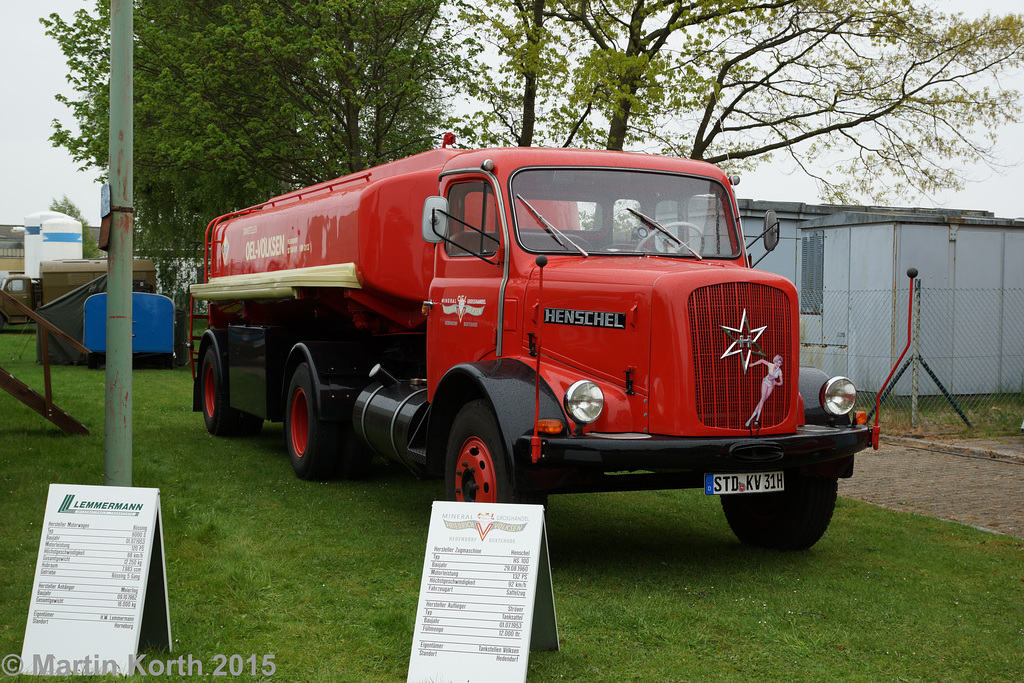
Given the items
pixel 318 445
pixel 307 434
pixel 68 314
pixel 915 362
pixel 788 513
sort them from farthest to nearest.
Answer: pixel 68 314 → pixel 915 362 → pixel 307 434 → pixel 318 445 → pixel 788 513

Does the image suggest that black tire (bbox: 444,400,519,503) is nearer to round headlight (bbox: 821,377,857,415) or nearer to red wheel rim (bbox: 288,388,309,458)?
round headlight (bbox: 821,377,857,415)

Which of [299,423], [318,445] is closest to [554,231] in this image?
[318,445]

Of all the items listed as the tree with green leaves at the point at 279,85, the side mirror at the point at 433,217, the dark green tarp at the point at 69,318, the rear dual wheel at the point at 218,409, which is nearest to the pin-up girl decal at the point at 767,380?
the side mirror at the point at 433,217

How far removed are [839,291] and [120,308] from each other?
40.7ft

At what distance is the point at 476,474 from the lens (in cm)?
622

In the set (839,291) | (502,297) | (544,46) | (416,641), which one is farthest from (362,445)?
(544,46)

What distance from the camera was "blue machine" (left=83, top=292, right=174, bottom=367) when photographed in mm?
21344

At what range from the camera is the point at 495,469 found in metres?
5.97

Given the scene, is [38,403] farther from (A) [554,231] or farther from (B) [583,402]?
(B) [583,402]

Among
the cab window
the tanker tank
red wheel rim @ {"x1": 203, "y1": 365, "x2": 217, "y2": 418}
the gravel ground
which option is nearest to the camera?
the cab window

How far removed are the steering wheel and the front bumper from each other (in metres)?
1.46

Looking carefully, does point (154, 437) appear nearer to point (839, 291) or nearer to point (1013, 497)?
point (1013, 497)

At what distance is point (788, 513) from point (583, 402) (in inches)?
80.0

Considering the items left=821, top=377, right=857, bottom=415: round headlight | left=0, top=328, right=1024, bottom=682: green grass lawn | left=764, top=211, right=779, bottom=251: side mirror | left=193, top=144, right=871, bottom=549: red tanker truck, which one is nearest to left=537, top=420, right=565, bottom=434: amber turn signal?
left=193, top=144, right=871, bottom=549: red tanker truck
